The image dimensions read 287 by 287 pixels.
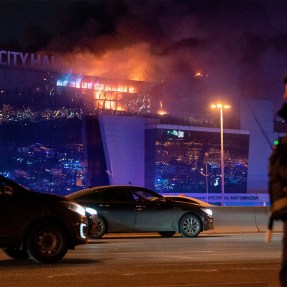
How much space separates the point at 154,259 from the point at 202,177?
5417 centimetres

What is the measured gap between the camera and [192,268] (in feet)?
32.1

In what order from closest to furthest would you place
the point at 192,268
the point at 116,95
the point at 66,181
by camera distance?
1. the point at 192,268
2. the point at 66,181
3. the point at 116,95

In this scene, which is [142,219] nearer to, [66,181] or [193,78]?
[66,181]

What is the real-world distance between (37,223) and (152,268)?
2107mm

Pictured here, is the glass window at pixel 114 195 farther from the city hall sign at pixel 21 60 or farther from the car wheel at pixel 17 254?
the city hall sign at pixel 21 60

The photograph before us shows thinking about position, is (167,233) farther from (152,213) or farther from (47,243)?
(47,243)

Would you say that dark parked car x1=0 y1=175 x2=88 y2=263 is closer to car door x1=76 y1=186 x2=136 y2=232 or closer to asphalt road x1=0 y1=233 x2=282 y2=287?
asphalt road x1=0 y1=233 x2=282 y2=287

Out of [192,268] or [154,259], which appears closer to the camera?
[192,268]

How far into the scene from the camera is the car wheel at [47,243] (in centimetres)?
1055

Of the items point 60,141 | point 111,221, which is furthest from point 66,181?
point 111,221

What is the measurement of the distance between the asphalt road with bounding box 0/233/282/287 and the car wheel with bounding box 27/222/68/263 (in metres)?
0.19

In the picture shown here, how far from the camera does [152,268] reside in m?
9.73

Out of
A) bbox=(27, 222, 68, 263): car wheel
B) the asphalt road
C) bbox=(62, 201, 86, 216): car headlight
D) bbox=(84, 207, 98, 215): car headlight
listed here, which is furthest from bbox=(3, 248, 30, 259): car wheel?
bbox=(84, 207, 98, 215): car headlight

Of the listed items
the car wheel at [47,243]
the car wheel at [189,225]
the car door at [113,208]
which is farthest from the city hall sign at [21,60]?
the car wheel at [47,243]
